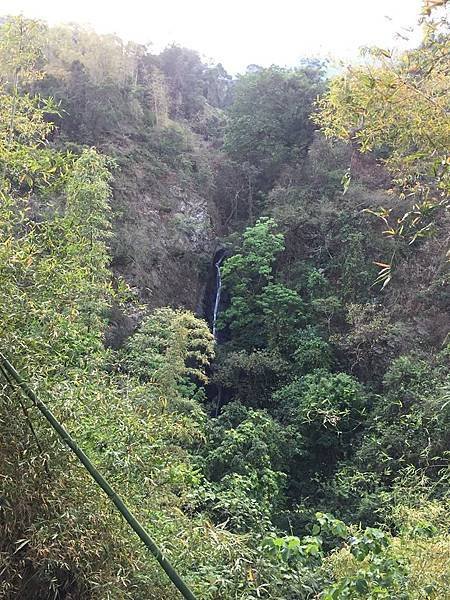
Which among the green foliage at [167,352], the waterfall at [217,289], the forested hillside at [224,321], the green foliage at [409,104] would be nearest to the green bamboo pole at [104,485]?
the forested hillside at [224,321]

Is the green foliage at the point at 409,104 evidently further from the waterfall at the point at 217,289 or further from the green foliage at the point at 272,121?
the green foliage at the point at 272,121

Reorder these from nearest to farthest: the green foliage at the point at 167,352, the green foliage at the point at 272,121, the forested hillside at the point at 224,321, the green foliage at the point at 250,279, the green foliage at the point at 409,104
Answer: the green foliage at the point at 409,104
the forested hillside at the point at 224,321
the green foliage at the point at 167,352
the green foliage at the point at 250,279
the green foliage at the point at 272,121

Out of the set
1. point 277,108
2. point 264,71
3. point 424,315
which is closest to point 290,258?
point 424,315

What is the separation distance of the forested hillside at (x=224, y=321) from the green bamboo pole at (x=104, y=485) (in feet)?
0.26

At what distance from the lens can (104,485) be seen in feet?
5.32

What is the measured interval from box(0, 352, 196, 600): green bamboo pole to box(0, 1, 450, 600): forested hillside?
0.08 meters

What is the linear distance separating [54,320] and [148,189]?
9.16 m

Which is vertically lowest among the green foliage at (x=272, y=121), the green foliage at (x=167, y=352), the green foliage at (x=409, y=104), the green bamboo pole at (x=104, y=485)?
the green foliage at (x=167, y=352)

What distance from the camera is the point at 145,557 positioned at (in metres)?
1.91

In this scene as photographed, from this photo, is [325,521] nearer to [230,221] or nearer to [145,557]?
[145,557]

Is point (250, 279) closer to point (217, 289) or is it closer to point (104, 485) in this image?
point (217, 289)

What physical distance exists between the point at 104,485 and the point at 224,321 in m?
8.55

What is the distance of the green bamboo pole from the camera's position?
5.14 ft

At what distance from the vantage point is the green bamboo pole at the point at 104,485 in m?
1.57
